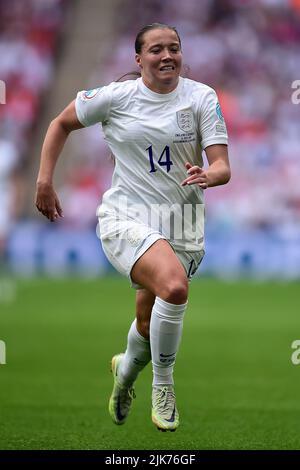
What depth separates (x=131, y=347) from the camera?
6672 mm

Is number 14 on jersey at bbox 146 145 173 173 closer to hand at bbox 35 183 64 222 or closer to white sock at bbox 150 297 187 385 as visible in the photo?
hand at bbox 35 183 64 222

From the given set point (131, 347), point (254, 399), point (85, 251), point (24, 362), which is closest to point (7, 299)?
point (85, 251)

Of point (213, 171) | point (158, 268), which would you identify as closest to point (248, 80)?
point (213, 171)

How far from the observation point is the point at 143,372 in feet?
32.7

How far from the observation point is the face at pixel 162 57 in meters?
6.01

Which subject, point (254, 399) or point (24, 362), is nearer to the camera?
point (254, 399)

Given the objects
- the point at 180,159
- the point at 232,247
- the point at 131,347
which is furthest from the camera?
the point at 232,247

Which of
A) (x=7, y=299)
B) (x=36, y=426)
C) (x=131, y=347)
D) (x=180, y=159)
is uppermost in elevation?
(x=180, y=159)

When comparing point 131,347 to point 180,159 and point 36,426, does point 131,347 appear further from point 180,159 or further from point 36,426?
point 180,159

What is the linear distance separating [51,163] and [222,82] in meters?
16.4

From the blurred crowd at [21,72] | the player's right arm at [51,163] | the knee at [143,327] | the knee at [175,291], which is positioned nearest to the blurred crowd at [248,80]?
the blurred crowd at [21,72]

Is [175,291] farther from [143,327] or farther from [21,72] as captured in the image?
[21,72]

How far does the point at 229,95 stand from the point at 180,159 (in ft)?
52.4

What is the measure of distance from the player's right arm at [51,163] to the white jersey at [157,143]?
10cm
